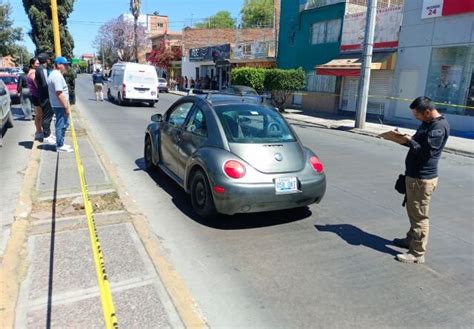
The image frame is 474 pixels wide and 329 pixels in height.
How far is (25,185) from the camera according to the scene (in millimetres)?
5777

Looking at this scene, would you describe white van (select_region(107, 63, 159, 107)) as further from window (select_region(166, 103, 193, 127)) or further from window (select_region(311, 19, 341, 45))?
window (select_region(166, 103, 193, 127))

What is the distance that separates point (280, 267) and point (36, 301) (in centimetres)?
208

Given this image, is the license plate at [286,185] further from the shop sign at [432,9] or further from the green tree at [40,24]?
the shop sign at [432,9]

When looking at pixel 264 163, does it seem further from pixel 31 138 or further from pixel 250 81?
pixel 250 81

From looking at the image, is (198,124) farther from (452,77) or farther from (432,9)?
(432,9)

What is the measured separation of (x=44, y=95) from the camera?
8.64 meters

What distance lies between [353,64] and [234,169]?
16292 millimetres

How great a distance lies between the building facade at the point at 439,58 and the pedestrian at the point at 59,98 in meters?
14.3

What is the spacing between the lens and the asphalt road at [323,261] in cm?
302

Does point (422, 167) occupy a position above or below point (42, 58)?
below

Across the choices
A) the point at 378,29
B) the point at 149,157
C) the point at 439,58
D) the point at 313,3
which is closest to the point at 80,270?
the point at 149,157

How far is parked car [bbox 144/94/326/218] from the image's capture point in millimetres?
4406

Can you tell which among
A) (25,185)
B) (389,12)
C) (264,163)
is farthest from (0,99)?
(389,12)

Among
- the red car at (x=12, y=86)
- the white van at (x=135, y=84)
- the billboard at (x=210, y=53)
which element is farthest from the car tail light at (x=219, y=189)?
the billboard at (x=210, y=53)
